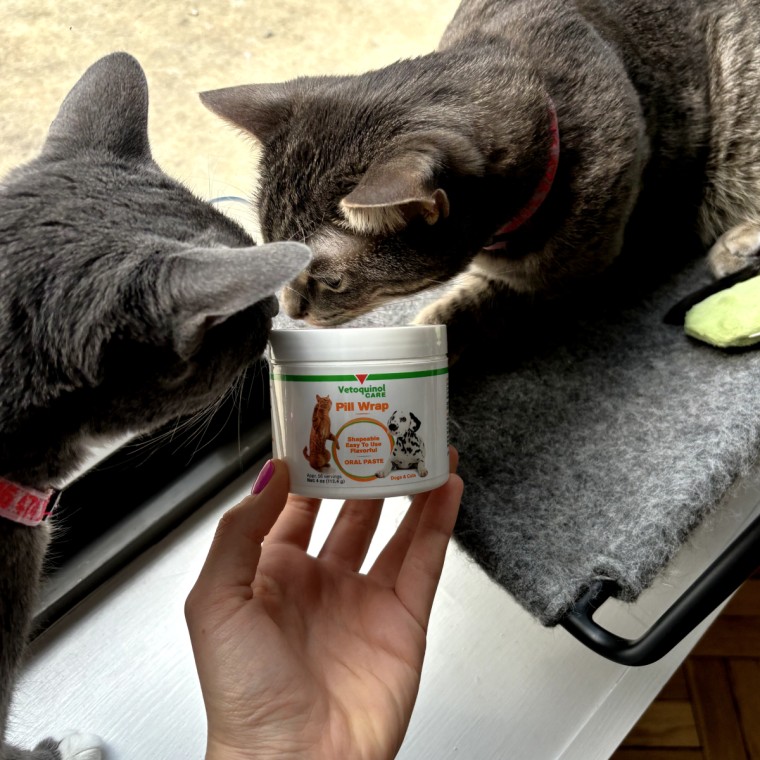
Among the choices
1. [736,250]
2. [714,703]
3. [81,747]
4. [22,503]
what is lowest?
[81,747]

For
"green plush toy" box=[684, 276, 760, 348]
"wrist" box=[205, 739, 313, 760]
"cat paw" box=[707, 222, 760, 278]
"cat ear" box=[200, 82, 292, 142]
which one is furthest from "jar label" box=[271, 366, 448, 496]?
"cat paw" box=[707, 222, 760, 278]

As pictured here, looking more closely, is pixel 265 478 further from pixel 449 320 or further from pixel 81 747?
pixel 81 747

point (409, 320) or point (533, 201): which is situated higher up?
point (533, 201)

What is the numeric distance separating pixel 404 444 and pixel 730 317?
579 mm

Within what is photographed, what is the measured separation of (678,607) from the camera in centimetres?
80

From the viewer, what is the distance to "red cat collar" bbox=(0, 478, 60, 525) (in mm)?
681

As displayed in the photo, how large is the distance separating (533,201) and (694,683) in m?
0.84

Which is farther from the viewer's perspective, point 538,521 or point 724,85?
point 724,85

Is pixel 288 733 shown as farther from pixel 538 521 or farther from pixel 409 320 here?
pixel 409 320

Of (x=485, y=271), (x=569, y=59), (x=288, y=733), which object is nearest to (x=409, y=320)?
(x=485, y=271)

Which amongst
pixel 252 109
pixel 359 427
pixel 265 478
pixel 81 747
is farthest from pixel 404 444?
pixel 81 747

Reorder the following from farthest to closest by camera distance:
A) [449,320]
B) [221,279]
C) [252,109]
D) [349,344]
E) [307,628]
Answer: [449,320] → [252,109] → [307,628] → [349,344] → [221,279]

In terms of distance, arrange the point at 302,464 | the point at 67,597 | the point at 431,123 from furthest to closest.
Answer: the point at 67,597, the point at 431,123, the point at 302,464

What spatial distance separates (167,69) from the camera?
1118 millimetres
